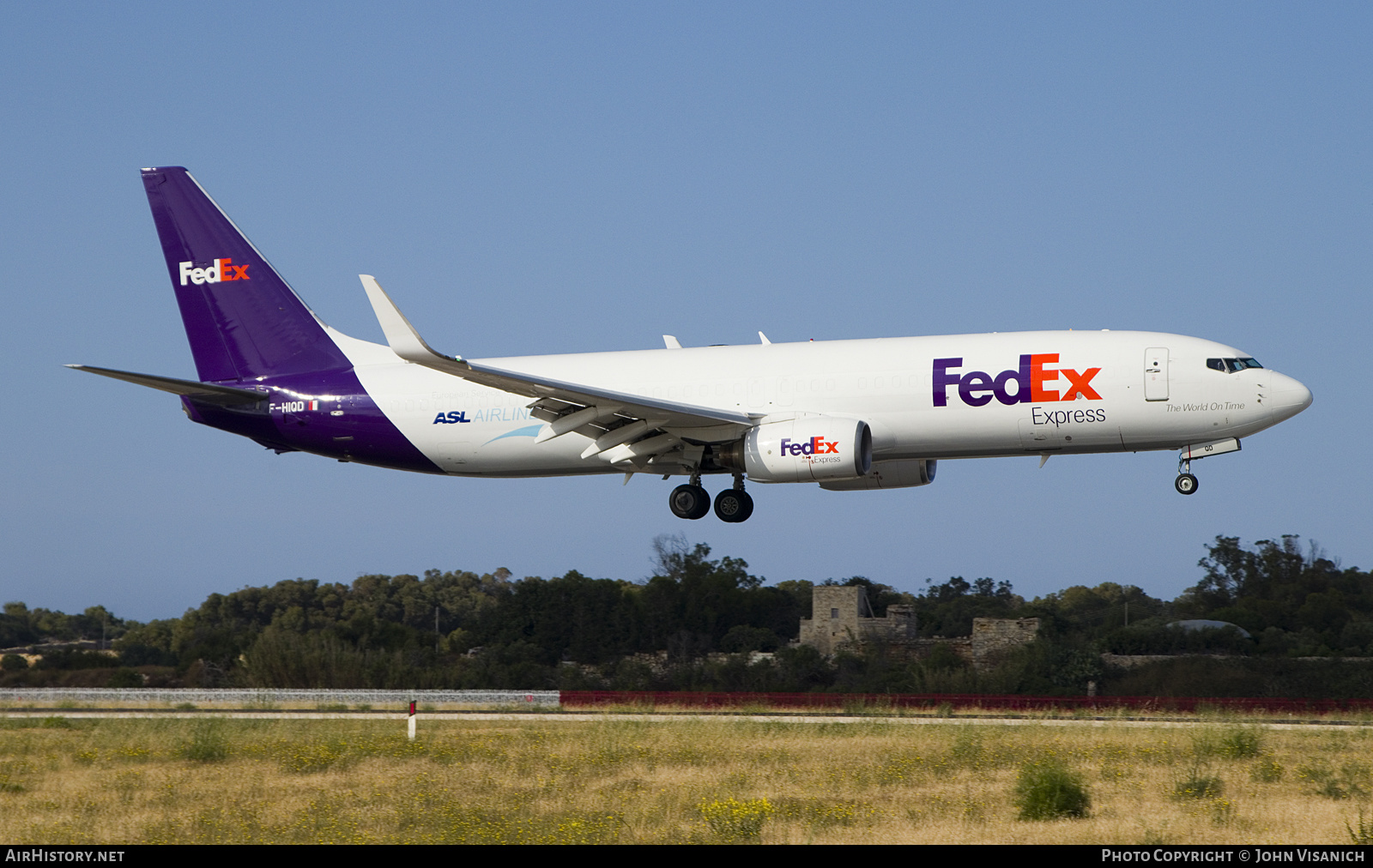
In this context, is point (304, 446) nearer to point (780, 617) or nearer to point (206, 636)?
point (206, 636)

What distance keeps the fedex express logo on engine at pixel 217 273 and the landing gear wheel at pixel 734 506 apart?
1376 cm

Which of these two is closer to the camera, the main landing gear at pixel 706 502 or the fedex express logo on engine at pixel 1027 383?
the fedex express logo on engine at pixel 1027 383

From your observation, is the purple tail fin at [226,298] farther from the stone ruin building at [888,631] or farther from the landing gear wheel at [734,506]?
the stone ruin building at [888,631]

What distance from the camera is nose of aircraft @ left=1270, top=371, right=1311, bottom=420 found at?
28.5 meters

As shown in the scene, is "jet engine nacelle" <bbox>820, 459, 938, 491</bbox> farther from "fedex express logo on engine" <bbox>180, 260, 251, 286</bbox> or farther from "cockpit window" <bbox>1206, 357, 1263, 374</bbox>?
"fedex express logo on engine" <bbox>180, 260, 251, 286</bbox>

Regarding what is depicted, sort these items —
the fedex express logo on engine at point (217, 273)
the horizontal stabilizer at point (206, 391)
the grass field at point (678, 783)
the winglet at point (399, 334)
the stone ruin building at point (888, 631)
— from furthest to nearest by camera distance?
the stone ruin building at point (888, 631)
the fedex express logo on engine at point (217, 273)
the horizontal stabilizer at point (206, 391)
the winglet at point (399, 334)
the grass field at point (678, 783)

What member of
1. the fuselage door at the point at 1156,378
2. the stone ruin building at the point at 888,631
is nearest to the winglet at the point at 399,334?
the fuselage door at the point at 1156,378

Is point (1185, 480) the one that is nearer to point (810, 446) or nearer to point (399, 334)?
point (810, 446)

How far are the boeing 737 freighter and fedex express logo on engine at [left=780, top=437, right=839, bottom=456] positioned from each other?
3 cm

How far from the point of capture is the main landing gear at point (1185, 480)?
29.3 m

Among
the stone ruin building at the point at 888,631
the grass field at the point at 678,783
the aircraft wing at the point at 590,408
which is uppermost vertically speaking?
the aircraft wing at the point at 590,408

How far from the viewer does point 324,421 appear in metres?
33.7

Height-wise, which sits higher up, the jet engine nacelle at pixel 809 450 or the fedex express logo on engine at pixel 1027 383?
the fedex express logo on engine at pixel 1027 383
